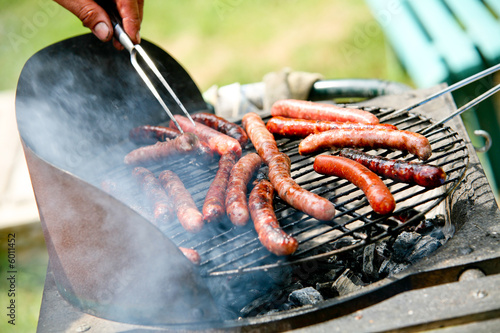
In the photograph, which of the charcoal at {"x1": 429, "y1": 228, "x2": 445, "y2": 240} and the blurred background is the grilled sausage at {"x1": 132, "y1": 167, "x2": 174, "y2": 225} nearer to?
the charcoal at {"x1": 429, "y1": 228, "x2": 445, "y2": 240}

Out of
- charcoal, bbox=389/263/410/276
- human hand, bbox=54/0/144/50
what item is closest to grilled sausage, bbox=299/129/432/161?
charcoal, bbox=389/263/410/276

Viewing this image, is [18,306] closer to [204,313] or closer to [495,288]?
[204,313]

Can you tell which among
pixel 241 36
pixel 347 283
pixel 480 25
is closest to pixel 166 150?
pixel 347 283

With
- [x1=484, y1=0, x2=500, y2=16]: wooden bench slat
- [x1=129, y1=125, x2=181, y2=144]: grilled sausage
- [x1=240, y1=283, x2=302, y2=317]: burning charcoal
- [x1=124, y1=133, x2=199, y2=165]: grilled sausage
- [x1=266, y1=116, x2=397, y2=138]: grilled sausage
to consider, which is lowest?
[x1=240, y1=283, x2=302, y2=317]: burning charcoal

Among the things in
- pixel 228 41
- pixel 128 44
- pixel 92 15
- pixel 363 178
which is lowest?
pixel 363 178

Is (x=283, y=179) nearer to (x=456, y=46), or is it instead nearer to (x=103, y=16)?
(x=103, y=16)

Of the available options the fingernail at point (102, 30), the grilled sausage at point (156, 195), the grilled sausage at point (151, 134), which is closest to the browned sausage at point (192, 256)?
the grilled sausage at point (156, 195)

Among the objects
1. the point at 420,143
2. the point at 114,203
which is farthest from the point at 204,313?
the point at 420,143
